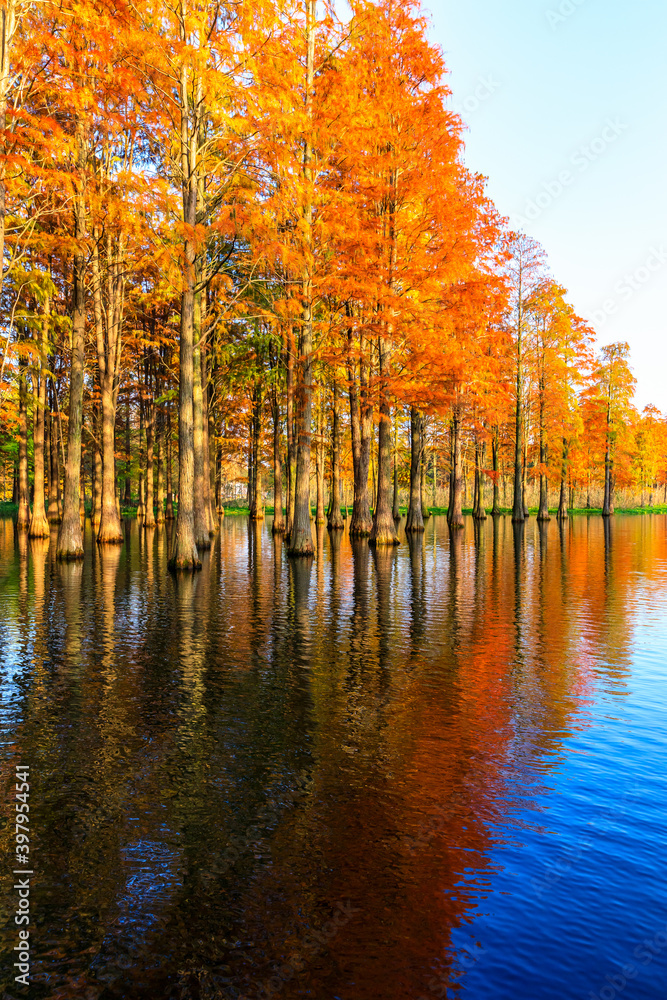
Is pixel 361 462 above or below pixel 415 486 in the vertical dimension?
above

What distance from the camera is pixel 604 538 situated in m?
36.0

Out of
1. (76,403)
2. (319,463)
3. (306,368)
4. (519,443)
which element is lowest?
(319,463)

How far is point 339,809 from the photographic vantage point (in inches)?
208

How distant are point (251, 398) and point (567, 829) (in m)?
42.5

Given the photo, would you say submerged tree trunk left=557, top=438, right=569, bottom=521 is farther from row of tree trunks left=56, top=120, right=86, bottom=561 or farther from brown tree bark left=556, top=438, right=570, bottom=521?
row of tree trunks left=56, top=120, right=86, bottom=561

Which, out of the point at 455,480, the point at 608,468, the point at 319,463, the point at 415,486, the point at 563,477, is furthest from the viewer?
the point at 608,468

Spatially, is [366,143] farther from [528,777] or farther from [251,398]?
[528,777]

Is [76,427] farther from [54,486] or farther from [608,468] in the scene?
[608,468]

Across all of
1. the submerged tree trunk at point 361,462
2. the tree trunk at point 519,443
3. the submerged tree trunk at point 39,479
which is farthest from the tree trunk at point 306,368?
the tree trunk at point 519,443

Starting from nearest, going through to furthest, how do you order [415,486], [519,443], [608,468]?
1. [415,486]
2. [519,443]
3. [608,468]

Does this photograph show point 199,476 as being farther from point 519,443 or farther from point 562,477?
point 562,477

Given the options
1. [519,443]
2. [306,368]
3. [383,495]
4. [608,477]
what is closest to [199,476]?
[306,368]

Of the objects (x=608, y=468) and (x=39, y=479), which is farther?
(x=608, y=468)

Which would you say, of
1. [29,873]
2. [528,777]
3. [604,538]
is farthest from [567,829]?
[604,538]
